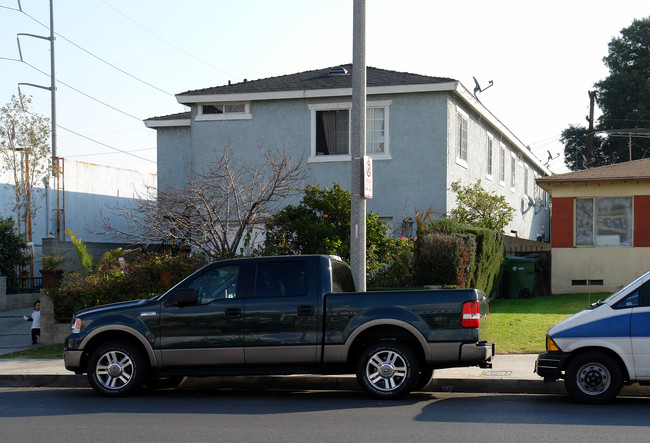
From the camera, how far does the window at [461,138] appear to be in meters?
21.4

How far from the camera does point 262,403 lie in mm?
9539

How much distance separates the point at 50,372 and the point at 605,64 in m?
46.3

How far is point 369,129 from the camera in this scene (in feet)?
68.1

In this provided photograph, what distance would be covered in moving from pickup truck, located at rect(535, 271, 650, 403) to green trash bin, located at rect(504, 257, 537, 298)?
1147 cm

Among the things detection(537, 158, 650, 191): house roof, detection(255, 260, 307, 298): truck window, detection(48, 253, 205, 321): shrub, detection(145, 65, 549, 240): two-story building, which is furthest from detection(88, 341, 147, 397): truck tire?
detection(537, 158, 650, 191): house roof

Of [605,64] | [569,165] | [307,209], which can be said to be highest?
[605,64]

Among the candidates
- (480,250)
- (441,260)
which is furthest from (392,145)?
(441,260)

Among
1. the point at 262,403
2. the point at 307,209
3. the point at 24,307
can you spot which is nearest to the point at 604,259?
the point at 307,209

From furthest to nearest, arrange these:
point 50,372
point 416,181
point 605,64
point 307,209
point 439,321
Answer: point 605,64, point 416,181, point 307,209, point 50,372, point 439,321

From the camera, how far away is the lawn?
43.5 ft

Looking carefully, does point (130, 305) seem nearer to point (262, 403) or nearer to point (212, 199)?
point (262, 403)

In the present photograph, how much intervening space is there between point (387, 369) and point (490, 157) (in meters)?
17.2

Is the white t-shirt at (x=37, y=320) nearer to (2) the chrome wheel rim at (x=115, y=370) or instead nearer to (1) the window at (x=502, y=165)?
(2) the chrome wheel rim at (x=115, y=370)

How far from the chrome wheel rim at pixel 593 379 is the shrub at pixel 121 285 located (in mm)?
8778
